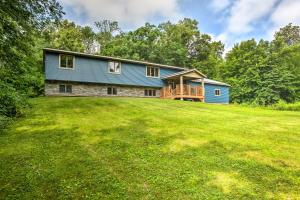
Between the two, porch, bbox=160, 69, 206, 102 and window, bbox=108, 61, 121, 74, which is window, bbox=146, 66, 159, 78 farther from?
window, bbox=108, 61, 121, 74

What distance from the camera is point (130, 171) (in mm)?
5324

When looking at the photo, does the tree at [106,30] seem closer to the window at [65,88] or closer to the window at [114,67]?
the window at [114,67]

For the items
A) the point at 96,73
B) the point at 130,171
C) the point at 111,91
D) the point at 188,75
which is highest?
the point at 188,75

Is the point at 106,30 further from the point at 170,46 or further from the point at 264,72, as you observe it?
Result: the point at 264,72

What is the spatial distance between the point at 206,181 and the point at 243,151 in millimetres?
2209

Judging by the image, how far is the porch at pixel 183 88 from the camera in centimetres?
2438

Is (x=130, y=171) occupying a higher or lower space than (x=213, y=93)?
lower

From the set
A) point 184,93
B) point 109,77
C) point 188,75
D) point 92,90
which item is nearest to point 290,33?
point 188,75

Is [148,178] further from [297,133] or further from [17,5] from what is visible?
[297,133]

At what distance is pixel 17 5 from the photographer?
20.0 ft

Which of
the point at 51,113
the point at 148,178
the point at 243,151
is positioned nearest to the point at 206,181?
the point at 148,178

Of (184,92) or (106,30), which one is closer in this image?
(184,92)

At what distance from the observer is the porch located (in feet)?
80.0

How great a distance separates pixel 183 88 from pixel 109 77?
8122mm
